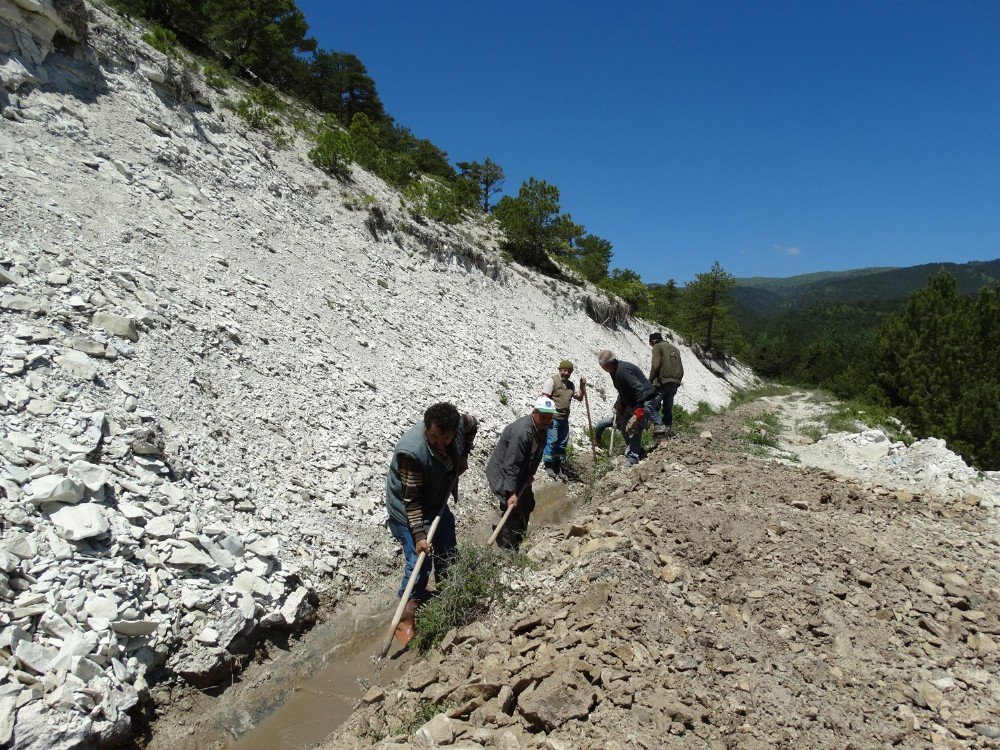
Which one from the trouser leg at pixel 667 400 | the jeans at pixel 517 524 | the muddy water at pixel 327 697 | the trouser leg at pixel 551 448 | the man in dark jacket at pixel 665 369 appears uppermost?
the man in dark jacket at pixel 665 369

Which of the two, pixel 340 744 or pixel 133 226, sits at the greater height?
pixel 133 226

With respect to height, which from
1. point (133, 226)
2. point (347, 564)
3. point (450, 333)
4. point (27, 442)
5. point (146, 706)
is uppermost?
point (133, 226)

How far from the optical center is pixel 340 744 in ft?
12.2

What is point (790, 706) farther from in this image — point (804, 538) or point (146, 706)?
point (146, 706)

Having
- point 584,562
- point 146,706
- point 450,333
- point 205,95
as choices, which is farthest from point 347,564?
point 205,95

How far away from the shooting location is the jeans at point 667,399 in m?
9.44

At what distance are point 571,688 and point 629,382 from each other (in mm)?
5402

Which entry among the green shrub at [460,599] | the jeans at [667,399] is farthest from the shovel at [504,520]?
the jeans at [667,399]

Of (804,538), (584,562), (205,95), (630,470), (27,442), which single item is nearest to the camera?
(27,442)

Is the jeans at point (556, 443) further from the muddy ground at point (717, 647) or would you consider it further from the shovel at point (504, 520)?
the shovel at point (504, 520)

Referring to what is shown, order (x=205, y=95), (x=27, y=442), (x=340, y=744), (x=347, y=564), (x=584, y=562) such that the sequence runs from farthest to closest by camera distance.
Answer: (x=205, y=95), (x=347, y=564), (x=584, y=562), (x=27, y=442), (x=340, y=744)

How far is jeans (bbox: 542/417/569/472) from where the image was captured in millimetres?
9016

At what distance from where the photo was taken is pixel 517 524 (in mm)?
6195

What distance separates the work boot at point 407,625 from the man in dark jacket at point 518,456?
141 cm
